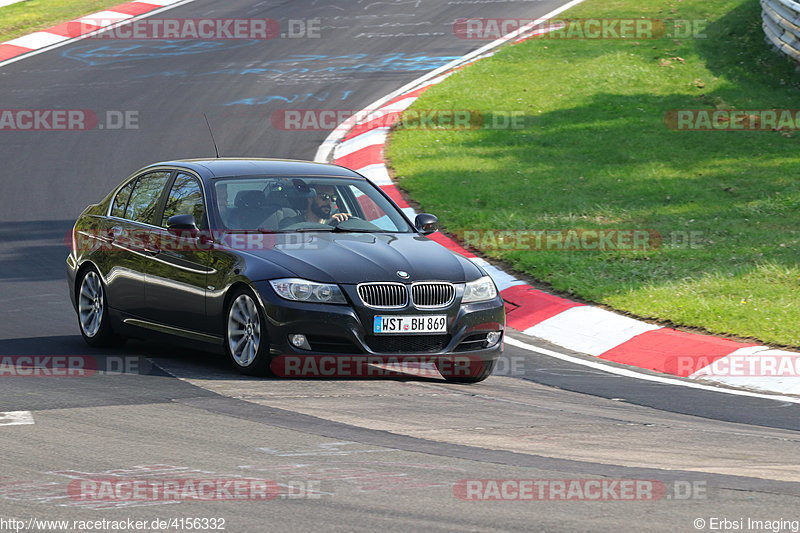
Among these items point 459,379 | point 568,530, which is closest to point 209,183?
point 459,379

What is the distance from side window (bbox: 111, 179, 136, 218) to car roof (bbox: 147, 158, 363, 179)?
1.17 ft

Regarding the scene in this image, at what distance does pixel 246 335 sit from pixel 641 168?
358 inches

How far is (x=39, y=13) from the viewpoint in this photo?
97.3 feet

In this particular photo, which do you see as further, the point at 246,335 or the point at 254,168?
the point at 254,168
